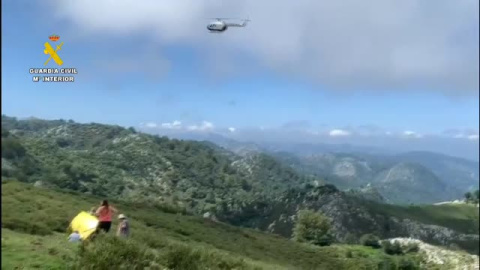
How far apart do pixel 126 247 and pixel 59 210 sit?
22.8 m

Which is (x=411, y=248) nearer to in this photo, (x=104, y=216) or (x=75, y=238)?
(x=104, y=216)

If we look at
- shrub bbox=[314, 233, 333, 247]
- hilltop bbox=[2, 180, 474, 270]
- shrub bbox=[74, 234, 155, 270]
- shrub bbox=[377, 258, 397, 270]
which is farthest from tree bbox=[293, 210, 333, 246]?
shrub bbox=[74, 234, 155, 270]

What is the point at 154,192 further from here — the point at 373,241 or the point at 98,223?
the point at 98,223

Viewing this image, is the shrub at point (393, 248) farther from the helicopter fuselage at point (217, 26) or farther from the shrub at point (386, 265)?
the helicopter fuselage at point (217, 26)

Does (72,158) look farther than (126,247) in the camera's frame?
Yes

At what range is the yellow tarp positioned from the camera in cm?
2494

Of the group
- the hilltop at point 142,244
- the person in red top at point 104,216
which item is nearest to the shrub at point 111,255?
the hilltop at point 142,244

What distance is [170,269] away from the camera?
23750mm

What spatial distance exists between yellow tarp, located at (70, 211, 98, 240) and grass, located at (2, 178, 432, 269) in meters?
0.91

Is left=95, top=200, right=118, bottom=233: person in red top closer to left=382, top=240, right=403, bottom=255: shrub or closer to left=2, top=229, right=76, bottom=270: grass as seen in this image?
left=2, top=229, right=76, bottom=270: grass

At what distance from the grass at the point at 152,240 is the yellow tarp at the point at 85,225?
35.7 inches

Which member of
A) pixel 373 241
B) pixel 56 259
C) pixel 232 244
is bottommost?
pixel 373 241

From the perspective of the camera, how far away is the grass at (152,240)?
22625mm

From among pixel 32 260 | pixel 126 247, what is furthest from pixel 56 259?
pixel 126 247
